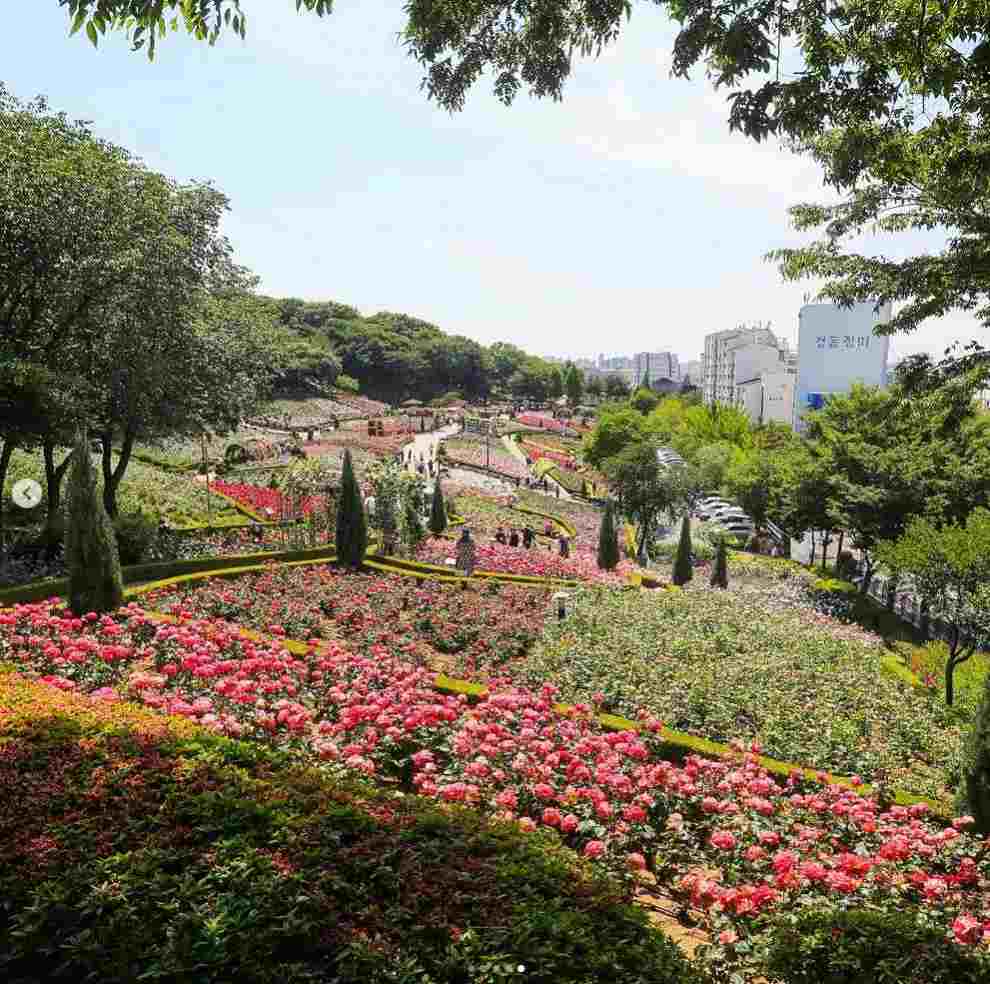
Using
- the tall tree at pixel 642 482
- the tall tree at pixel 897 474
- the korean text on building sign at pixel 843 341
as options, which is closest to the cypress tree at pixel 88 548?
the tall tree at pixel 897 474

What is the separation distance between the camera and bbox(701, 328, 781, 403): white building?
127 metres

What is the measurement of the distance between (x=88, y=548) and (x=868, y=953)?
10245 millimetres

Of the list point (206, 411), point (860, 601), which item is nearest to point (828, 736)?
point (206, 411)

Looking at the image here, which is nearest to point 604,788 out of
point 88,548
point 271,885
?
point 271,885

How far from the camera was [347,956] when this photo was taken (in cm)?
312

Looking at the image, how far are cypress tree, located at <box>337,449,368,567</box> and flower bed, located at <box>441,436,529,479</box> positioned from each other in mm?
28897

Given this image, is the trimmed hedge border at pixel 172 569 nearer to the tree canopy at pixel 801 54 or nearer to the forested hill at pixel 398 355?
the tree canopy at pixel 801 54

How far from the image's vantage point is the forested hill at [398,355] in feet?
312

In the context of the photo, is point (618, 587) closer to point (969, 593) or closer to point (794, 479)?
point (969, 593)

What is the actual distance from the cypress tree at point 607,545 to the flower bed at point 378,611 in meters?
7.00

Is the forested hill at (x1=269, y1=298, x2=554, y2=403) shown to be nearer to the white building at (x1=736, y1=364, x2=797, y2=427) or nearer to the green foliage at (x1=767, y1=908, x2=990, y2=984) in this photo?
the white building at (x1=736, y1=364, x2=797, y2=427)

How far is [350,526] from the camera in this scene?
17094mm

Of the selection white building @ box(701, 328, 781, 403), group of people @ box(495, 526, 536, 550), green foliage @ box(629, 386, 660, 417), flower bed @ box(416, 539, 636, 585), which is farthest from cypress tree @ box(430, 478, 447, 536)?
white building @ box(701, 328, 781, 403)

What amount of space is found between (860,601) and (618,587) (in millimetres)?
12079
